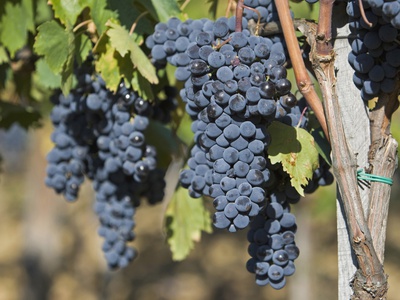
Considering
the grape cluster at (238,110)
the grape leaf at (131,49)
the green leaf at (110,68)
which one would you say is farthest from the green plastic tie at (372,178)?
the green leaf at (110,68)

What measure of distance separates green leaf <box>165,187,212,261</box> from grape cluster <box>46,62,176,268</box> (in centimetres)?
9

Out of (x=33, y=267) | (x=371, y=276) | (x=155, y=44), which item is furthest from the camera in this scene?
(x=33, y=267)

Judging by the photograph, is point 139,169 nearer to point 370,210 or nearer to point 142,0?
point 142,0

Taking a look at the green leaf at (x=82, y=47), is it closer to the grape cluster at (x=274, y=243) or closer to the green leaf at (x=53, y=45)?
the green leaf at (x=53, y=45)

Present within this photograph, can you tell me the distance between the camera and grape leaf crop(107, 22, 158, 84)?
146 centimetres

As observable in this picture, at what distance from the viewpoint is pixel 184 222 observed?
2.02 m

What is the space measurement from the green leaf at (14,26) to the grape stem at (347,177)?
1035 millimetres

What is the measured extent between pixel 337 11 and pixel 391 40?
150 millimetres

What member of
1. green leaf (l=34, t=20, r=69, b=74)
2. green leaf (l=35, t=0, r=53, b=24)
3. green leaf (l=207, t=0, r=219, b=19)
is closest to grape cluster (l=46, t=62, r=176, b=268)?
green leaf (l=34, t=20, r=69, b=74)

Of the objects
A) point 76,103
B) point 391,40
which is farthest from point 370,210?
point 76,103

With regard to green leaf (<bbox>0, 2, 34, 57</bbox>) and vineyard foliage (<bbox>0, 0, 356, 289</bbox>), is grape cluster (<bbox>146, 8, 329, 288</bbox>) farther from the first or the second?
green leaf (<bbox>0, 2, 34, 57</bbox>)

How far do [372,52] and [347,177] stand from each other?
0.77 feet

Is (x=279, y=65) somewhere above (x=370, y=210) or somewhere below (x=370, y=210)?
above

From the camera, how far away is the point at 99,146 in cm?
173
